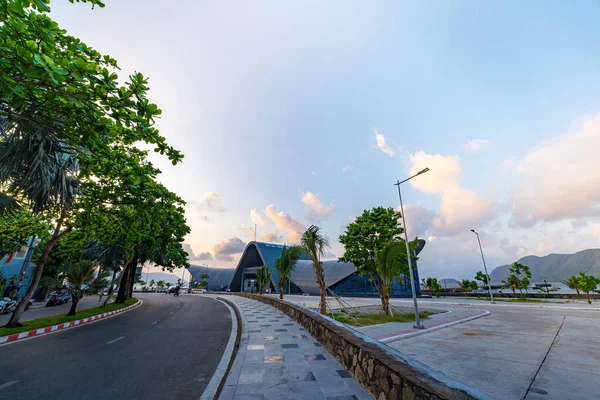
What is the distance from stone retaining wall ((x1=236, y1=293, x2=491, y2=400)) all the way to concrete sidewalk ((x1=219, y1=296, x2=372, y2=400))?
0.26 m

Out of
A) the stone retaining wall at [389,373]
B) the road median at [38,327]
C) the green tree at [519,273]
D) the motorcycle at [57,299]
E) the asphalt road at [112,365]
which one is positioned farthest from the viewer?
the green tree at [519,273]

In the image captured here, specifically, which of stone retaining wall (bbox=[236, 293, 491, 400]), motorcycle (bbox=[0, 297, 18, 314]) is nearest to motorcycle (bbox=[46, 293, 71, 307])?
motorcycle (bbox=[0, 297, 18, 314])

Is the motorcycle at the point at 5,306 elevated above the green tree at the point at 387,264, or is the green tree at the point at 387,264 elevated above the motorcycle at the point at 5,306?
the green tree at the point at 387,264

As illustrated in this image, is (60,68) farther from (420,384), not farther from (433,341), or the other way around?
(433,341)

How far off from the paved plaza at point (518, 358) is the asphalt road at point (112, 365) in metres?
6.66

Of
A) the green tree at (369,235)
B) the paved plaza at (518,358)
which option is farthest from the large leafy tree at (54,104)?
the green tree at (369,235)

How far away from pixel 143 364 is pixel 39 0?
27.3 ft

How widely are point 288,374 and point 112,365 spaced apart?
5200 millimetres

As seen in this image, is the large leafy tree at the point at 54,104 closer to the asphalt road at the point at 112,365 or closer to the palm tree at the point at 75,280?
the asphalt road at the point at 112,365

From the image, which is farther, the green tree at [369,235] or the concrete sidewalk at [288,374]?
the green tree at [369,235]

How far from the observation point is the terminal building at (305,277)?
170 ft

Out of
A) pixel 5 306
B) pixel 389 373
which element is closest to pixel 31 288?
pixel 5 306

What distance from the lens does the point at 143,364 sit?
23.1 ft

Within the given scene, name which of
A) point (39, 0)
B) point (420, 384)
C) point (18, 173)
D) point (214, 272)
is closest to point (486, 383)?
point (420, 384)
